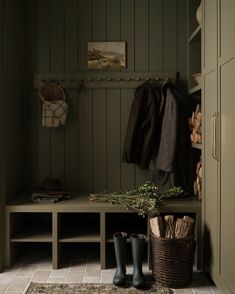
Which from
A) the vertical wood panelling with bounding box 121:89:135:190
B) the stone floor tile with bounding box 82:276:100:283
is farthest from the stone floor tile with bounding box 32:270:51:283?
the vertical wood panelling with bounding box 121:89:135:190

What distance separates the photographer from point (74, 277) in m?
2.73

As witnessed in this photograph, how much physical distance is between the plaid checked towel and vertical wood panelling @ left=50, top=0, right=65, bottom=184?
0.13 metres

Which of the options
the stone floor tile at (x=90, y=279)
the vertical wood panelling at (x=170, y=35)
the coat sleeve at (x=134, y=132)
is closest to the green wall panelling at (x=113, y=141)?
the coat sleeve at (x=134, y=132)

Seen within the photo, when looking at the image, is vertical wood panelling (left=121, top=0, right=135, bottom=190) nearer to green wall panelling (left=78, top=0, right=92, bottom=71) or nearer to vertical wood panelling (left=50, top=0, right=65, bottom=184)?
green wall panelling (left=78, top=0, right=92, bottom=71)

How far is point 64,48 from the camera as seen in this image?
3449 millimetres

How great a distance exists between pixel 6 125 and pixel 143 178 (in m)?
1.29

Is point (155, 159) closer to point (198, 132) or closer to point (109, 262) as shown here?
point (198, 132)

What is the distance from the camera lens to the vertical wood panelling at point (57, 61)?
3445mm

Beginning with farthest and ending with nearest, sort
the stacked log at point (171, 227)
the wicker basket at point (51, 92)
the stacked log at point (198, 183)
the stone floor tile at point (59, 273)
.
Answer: the wicker basket at point (51, 92) < the stacked log at point (198, 183) < the stone floor tile at point (59, 273) < the stacked log at point (171, 227)

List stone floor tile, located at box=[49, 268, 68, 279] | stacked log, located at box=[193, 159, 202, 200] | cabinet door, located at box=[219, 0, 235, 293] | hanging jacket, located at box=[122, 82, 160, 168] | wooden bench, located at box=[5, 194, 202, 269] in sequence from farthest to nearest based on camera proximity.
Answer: hanging jacket, located at box=[122, 82, 160, 168] → stacked log, located at box=[193, 159, 202, 200] → wooden bench, located at box=[5, 194, 202, 269] → stone floor tile, located at box=[49, 268, 68, 279] → cabinet door, located at box=[219, 0, 235, 293]

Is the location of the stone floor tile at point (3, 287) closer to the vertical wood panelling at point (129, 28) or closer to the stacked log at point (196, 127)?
the stacked log at point (196, 127)

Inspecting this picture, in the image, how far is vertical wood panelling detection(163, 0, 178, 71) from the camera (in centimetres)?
343

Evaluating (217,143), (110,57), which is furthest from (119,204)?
(110,57)

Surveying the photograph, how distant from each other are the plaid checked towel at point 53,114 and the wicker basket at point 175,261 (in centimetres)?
139
